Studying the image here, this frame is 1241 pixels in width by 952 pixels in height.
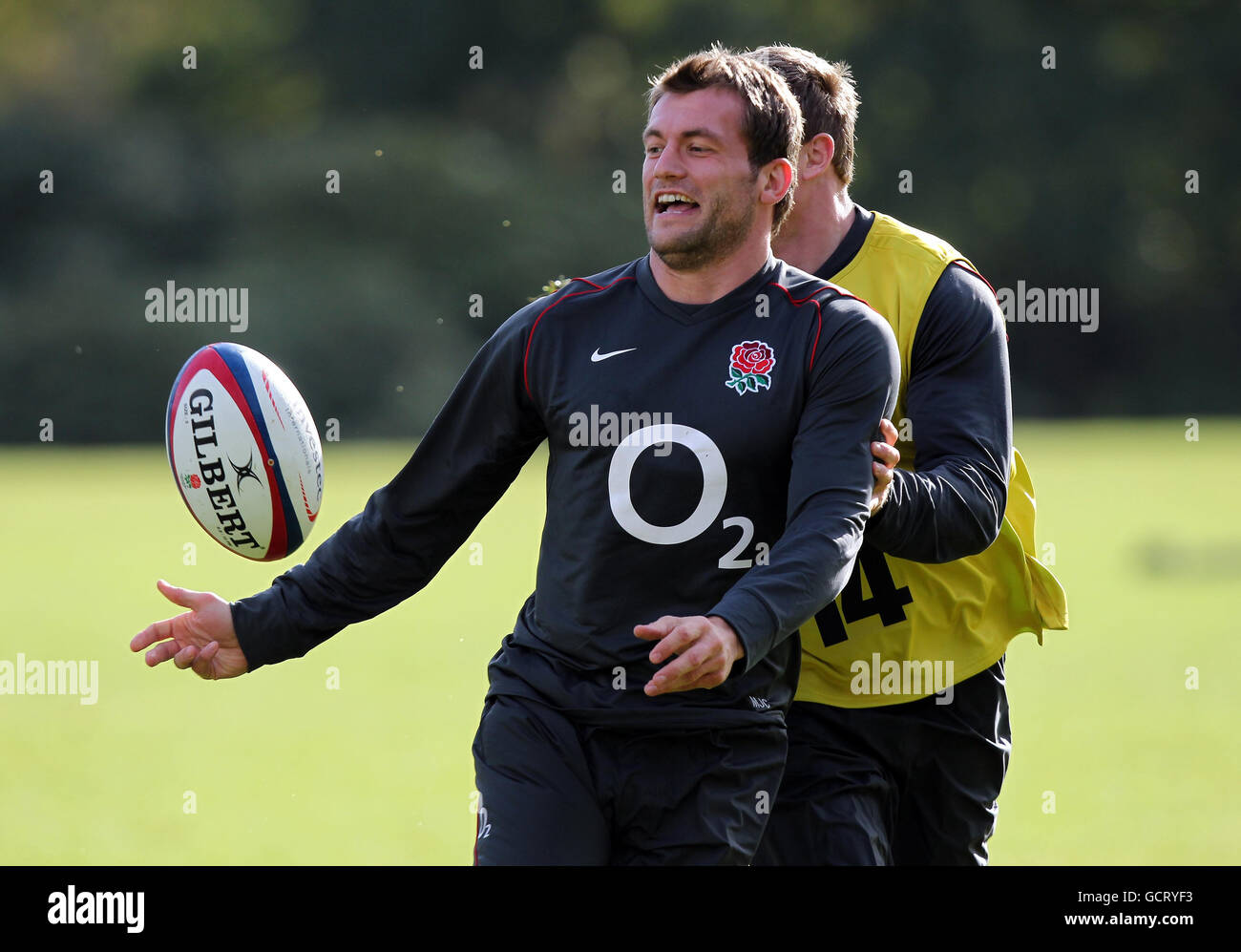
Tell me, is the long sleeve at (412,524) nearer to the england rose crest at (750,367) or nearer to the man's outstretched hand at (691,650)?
the england rose crest at (750,367)

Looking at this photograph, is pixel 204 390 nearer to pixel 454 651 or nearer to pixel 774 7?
pixel 454 651

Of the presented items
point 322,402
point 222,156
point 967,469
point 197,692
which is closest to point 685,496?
point 967,469

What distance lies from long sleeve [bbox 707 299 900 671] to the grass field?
3188 millimetres

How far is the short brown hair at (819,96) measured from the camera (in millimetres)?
4320

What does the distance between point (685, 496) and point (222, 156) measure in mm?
29488

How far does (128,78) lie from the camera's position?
32969mm

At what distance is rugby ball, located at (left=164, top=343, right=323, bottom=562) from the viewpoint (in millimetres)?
4551

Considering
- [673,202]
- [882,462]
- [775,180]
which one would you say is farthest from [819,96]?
[882,462]

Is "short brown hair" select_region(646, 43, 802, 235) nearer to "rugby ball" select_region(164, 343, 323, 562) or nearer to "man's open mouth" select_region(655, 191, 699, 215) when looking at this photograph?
"man's open mouth" select_region(655, 191, 699, 215)

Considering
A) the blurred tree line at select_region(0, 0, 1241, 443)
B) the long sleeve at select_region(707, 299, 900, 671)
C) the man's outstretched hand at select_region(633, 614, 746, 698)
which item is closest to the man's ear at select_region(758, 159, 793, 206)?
the long sleeve at select_region(707, 299, 900, 671)

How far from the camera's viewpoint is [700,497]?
11.3 feet

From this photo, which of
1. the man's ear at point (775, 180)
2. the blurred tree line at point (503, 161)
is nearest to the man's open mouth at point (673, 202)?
the man's ear at point (775, 180)

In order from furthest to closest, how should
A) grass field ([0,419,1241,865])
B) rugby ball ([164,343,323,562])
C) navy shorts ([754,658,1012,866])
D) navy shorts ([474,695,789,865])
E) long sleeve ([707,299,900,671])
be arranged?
grass field ([0,419,1241,865]) < rugby ball ([164,343,323,562]) < navy shorts ([754,658,1012,866]) < navy shorts ([474,695,789,865]) < long sleeve ([707,299,900,671])

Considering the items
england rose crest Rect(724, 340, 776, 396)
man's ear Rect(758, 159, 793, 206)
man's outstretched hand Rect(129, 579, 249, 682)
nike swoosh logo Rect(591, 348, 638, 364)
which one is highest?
man's ear Rect(758, 159, 793, 206)
